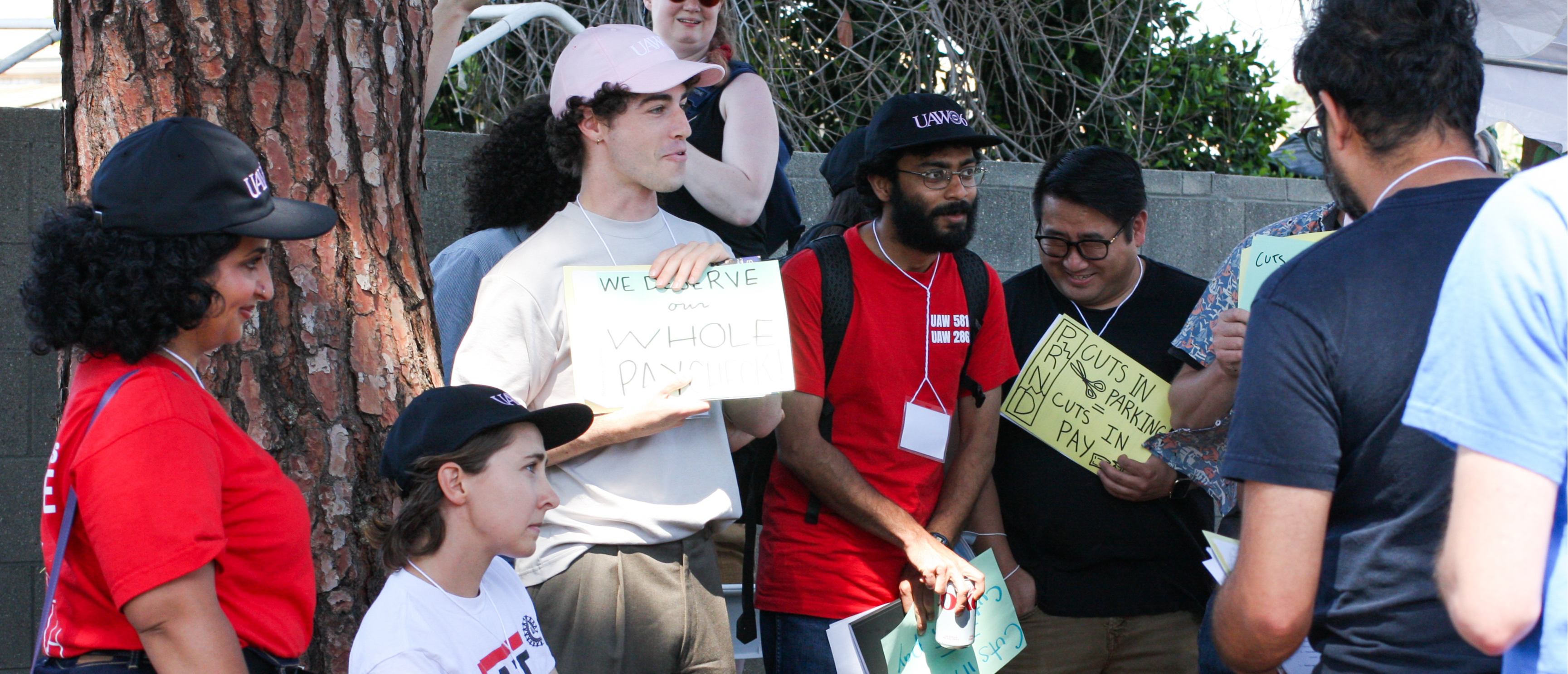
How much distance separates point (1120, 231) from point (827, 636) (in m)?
1.37

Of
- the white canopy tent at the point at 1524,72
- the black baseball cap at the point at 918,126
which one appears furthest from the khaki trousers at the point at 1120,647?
the white canopy tent at the point at 1524,72

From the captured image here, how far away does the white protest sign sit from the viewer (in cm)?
228

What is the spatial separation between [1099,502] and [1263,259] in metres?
0.83

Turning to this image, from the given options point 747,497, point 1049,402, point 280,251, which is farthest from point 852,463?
point 280,251

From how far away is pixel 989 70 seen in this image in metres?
6.17

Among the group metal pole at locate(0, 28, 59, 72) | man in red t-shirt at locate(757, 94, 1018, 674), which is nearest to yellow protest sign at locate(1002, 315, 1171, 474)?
man in red t-shirt at locate(757, 94, 1018, 674)

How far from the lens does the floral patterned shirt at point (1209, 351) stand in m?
2.81

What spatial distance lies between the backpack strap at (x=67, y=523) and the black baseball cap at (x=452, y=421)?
1.72 feet

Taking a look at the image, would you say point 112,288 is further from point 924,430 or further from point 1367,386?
point 924,430

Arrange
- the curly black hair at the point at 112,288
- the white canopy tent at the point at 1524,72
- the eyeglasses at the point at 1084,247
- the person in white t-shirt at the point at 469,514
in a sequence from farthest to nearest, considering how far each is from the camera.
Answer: the white canopy tent at the point at 1524,72 < the eyeglasses at the point at 1084,247 < the person in white t-shirt at the point at 469,514 < the curly black hair at the point at 112,288

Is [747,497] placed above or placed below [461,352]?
below

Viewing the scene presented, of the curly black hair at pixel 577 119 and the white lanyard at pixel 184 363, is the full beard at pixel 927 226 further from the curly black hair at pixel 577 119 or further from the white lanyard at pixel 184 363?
the white lanyard at pixel 184 363

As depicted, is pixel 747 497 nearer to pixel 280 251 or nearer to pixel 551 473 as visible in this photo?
pixel 551 473

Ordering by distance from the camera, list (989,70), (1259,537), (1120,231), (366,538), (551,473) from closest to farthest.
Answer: (1259,537) → (366,538) → (551,473) → (1120,231) → (989,70)
